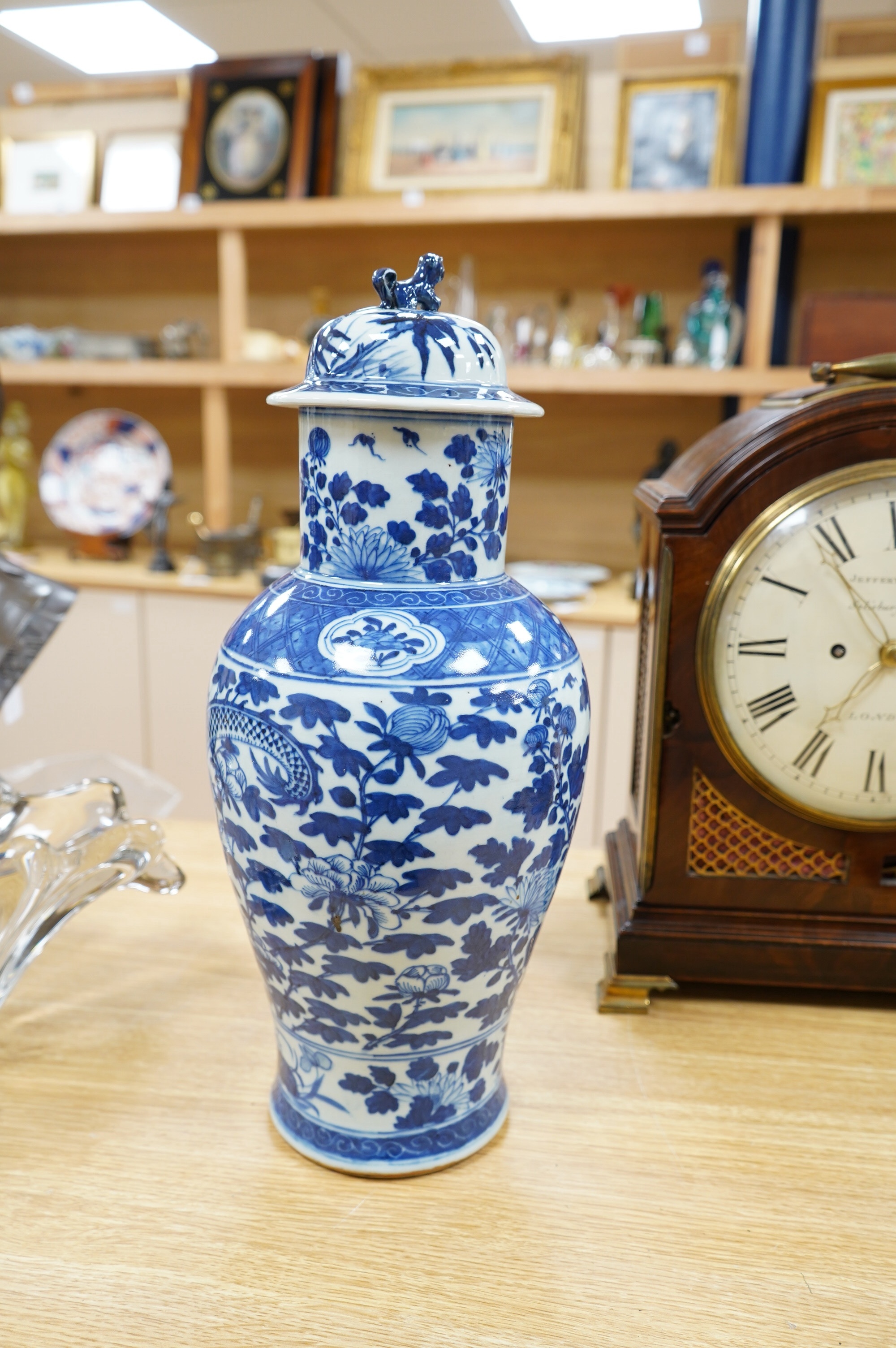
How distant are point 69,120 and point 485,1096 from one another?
314 cm

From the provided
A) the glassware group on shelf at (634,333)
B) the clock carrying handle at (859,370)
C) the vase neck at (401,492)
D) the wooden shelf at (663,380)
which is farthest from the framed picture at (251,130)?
the vase neck at (401,492)

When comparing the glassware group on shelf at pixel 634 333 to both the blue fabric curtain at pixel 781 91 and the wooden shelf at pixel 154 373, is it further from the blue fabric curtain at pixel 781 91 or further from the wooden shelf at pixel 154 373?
the wooden shelf at pixel 154 373

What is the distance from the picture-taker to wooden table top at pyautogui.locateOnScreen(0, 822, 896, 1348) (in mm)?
529

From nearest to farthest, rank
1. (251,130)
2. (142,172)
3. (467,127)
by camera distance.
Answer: (467,127), (251,130), (142,172)

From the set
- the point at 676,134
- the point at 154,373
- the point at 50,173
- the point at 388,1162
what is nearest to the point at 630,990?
the point at 388,1162

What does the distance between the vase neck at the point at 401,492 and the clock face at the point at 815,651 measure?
0.24 m

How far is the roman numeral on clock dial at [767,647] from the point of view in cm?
77

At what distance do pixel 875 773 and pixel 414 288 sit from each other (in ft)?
1.68

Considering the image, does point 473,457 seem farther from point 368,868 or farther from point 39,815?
point 39,815

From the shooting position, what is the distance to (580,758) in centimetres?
63

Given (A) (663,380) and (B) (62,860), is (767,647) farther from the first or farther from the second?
(A) (663,380)

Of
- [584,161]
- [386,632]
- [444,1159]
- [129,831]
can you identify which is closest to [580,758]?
[386,632]

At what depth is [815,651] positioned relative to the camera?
77 centimetres

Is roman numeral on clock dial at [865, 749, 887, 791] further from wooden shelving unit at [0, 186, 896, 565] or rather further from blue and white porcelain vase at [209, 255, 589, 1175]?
wooden shelving unit at [0, 186, 896, 565]
